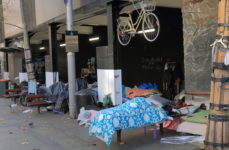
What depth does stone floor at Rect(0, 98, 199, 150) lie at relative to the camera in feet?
18.6

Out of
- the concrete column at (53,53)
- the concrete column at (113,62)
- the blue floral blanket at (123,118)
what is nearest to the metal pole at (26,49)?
the concrete column at (53,53)

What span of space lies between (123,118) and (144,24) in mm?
3584

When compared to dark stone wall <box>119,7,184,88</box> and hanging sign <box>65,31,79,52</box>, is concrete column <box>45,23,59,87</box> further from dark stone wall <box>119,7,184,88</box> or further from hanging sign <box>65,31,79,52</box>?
hanging sign <box>65,31,79,52</box>

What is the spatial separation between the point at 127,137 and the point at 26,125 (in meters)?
3.47

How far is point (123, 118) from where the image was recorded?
530 centimetres

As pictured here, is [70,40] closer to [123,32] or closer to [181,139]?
[123,32]

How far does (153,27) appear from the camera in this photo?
24.5ft

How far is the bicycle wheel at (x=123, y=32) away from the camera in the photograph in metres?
8.48

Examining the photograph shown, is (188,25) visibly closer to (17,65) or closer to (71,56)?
(71,56)

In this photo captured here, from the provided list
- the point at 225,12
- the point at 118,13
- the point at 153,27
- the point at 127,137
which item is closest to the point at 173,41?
the point at 118,13

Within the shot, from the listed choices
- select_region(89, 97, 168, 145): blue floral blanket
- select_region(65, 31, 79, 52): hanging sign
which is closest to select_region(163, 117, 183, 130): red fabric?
select_region(89, 97, 168, 145): blue floral blanket

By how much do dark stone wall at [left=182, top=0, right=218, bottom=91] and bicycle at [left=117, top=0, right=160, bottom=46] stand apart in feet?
2.88

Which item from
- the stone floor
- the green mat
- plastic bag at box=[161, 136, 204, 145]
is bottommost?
the stone floor

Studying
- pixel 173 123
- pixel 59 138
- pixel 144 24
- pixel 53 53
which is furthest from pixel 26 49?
pixel 173 123
